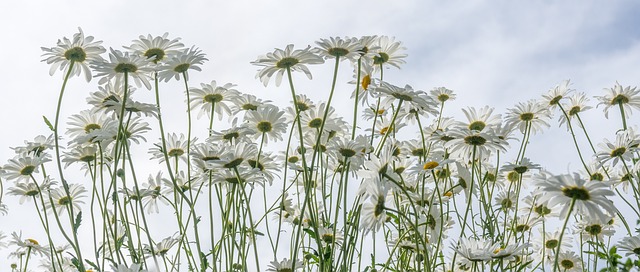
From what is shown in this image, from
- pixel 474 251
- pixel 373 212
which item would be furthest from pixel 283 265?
pixel 474 251

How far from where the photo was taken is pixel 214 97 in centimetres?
335

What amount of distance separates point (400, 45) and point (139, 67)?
122cm

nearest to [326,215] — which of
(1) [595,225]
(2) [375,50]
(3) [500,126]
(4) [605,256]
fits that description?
(2) [375,50]

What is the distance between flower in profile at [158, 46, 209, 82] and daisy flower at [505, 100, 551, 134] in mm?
1703

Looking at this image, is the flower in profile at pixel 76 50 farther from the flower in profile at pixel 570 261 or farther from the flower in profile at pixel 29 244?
the flower in profile at pixel 570 261

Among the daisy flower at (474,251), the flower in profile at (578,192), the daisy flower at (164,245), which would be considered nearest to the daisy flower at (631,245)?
the daisy flower at (474,251)

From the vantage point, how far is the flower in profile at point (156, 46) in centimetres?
310

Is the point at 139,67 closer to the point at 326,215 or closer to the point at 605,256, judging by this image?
the point at 326,215

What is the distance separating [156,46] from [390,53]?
1038 mm

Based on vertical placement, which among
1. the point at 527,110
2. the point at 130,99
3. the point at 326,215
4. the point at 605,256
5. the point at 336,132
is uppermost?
the point at 527,110

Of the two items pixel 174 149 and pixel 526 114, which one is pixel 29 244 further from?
pixel 526 114

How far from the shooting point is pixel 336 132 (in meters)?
3.37

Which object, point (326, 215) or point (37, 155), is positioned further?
point (37, 155)

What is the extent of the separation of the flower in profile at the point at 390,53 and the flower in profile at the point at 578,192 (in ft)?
4.24
